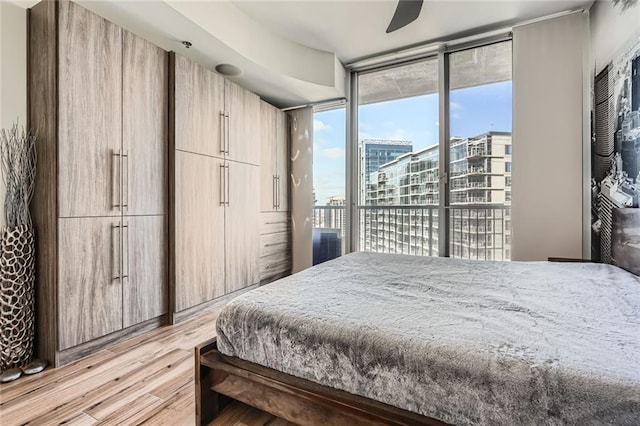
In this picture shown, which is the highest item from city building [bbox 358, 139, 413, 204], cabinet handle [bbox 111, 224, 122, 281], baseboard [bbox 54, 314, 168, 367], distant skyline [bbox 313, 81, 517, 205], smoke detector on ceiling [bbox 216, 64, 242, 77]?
smoke detector on ceiling [bbox 216, 64, 242, 77]

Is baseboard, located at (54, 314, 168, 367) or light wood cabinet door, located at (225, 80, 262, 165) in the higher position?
light wood cabinet door, located at (225, 80, 262, 165)

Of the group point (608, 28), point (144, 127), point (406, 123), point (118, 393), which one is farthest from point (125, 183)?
point (608, 28)

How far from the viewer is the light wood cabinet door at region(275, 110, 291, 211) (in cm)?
406

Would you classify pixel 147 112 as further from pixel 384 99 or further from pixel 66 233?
pixel 384 99

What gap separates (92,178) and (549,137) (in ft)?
12.7

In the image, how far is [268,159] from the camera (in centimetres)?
389

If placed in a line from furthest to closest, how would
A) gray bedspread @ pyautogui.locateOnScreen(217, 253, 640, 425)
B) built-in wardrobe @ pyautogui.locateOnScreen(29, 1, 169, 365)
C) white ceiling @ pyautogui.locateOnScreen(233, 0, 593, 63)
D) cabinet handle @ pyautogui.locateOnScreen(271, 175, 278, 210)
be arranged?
1. cabinet handle @ pyautogui.locateOnScreen(271, 175, 278, 210)
2. white ceiling @ pyautogui.locateOnScreen(233, 0, 593, 63)
3. built-in wardrobe @ pyautogui.locateOnScreen(29, 1, 169, 365)
4. gray bedspread @ pyautogui.locateOnScreen(217, 253, 640, 425)

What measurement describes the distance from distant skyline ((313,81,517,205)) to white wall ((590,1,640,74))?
0.73 metres

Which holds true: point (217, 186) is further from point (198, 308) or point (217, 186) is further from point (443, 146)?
point (443, 146)

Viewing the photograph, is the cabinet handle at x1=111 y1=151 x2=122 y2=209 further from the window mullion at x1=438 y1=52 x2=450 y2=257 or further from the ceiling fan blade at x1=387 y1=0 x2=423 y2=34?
the window mullion at x1=438 y1=52 x2=450 y2=257

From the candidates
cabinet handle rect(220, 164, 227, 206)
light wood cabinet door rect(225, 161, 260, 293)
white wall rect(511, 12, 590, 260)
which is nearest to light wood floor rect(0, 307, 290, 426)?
light wood cabinet door rect(225, 161, 260, 293)

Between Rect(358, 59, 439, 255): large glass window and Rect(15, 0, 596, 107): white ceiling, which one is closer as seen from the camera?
Rect(15, 0, 596, 107): white ceiling

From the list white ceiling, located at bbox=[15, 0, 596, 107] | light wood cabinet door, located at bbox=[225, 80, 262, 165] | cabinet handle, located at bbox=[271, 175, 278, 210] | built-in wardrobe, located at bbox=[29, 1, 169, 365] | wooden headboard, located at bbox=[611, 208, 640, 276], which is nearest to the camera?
built-in wardrobe, located at bbox=[29, 1, 169, 365]

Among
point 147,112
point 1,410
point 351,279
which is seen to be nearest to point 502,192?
point 351,279
